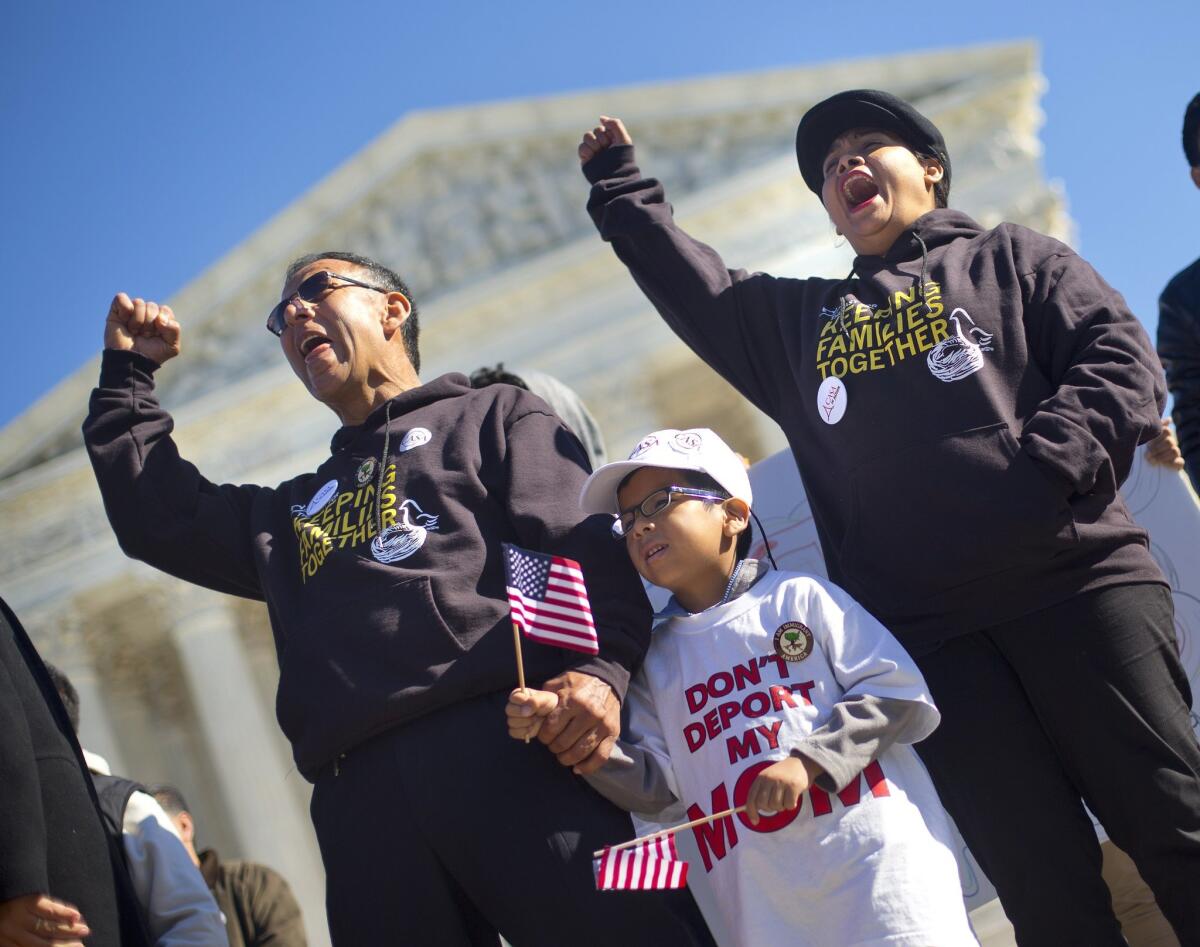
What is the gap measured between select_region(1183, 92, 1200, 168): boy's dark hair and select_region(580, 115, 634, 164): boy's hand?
195 centimetres

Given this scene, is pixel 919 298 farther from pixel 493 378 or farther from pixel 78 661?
pixel 78 661

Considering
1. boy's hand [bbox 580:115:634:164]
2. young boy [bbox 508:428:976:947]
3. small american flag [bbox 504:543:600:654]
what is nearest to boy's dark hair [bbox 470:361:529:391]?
boy's hand [bbox 580:115:634:164]

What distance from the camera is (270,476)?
70.0ft

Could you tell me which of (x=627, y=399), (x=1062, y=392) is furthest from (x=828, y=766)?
(x=627, y=399)

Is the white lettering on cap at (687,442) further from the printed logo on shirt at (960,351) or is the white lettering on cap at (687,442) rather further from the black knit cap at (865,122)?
the black knit cap at (865,122)

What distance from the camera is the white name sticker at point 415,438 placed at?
11.9 feet

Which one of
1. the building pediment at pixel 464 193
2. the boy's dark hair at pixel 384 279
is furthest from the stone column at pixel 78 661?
the boy's dark hair at pixel 384 279

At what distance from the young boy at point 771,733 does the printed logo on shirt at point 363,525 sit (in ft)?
1.32

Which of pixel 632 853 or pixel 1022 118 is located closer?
pixel 632 853

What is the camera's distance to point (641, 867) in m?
2.95

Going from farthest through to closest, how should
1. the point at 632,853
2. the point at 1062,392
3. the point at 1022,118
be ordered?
the point at 1022,118 < the point at 1062,392 < the point at 632,853

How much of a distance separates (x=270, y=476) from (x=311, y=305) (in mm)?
17838

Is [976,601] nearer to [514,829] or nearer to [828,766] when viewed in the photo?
[828,766]

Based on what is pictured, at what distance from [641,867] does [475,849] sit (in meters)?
0.36
